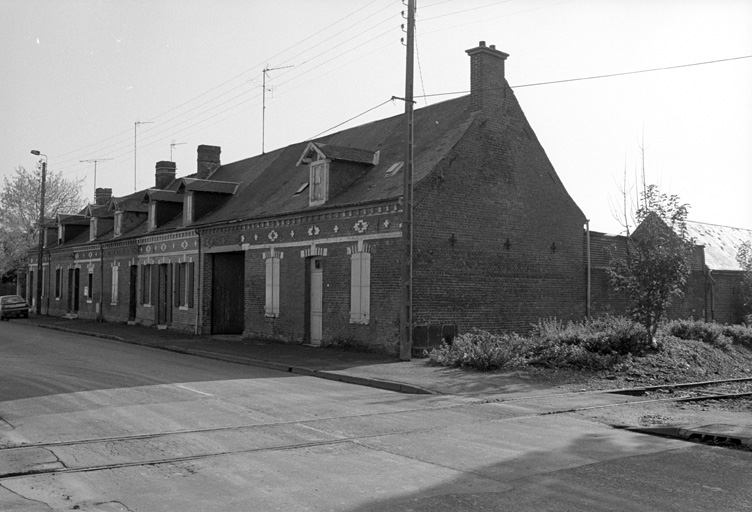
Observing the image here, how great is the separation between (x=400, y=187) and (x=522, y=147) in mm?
5156

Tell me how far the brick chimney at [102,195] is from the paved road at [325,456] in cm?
3822

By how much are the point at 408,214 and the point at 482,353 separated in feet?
13.1

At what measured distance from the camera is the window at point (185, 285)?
29.0 m

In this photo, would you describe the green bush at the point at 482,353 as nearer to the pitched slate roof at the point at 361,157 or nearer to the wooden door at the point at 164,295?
the pitched slate roof at the point at 361,157

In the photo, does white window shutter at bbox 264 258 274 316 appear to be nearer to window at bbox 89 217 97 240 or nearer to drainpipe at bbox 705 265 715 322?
drainpipe at bbox 705 265 715 322

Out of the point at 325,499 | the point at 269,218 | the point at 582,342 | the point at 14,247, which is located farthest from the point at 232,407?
the point at 14,247

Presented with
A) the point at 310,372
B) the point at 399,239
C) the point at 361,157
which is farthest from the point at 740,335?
the point at 310,372

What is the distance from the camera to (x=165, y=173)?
4194 cm

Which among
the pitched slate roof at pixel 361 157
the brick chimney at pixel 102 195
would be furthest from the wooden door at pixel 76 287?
the pitched slate roof at pixel 361 157

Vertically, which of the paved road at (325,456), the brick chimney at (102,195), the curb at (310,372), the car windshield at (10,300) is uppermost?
the brick chimney at (102,195)

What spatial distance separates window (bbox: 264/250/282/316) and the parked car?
25482 millimetres

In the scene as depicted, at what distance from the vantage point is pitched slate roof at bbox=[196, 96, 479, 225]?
20281mm

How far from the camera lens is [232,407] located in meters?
11.1

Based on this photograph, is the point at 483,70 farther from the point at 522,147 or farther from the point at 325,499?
the point at 325,499
